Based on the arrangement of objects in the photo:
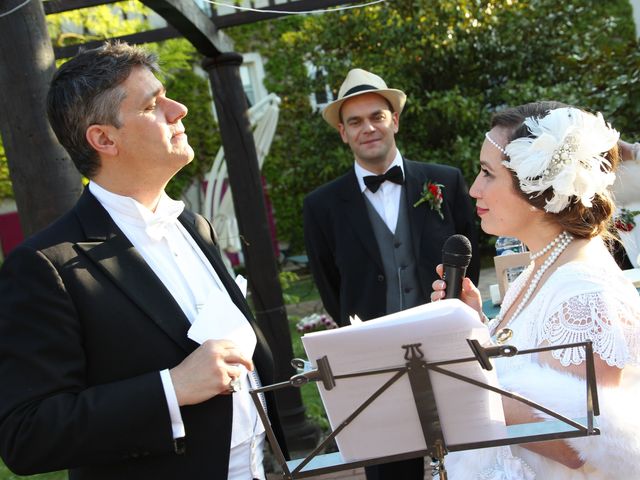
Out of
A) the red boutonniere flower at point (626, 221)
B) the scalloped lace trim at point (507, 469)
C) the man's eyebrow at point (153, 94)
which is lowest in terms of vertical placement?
the scalloped lace trim at point (507, 469)

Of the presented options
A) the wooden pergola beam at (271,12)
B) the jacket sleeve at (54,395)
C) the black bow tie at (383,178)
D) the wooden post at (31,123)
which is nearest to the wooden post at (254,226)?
the wooden pergola beam at (271,12)

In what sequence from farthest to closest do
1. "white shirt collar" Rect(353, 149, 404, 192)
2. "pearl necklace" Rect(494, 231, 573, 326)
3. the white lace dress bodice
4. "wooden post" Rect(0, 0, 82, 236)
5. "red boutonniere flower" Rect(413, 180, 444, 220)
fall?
"white shirt collar" Rect(353, 149, 404, 192)
"red boutonniere flower" Rect(413, 180, 444, 220)
"wooden post" Rect(0, 0, 82, 236)
"pearl necklace" Rect(494, 231, 573, 326)
the white lace dress bodice

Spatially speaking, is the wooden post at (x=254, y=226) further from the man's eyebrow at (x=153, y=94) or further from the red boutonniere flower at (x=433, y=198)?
the man's eyebrow at (x=153, y=94)

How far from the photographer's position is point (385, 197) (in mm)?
4188

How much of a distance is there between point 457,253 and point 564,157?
1.64ft

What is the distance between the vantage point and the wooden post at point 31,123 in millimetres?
2939

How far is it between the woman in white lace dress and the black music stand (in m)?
0.28

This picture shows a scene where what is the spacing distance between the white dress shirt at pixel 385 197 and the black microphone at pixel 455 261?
1.53 metres

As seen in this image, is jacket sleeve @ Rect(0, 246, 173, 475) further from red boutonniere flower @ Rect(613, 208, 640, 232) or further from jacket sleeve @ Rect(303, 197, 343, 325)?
red boutonniere flower @ Rect(613, 208, 640, 232)

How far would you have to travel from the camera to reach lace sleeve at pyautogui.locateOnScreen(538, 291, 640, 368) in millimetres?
2027

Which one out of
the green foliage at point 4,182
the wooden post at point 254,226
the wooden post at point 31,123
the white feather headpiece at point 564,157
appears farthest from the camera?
the green foliage at point 4,182

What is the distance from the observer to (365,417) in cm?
185

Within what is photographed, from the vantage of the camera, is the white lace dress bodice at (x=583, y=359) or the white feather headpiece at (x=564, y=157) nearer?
the white lace dress bodice at (x=583, y=359)

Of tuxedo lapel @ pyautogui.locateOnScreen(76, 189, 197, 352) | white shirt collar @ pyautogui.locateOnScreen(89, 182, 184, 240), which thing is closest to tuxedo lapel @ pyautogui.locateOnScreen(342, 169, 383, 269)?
white shirt collar @ pyautogui.locateOnScreen(89, 182, 184, 240)
